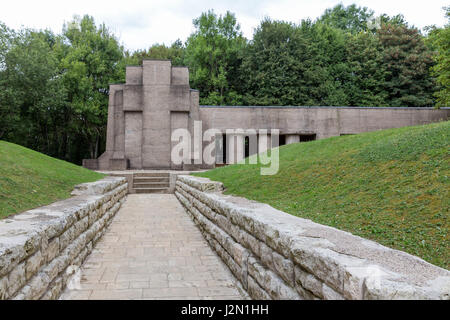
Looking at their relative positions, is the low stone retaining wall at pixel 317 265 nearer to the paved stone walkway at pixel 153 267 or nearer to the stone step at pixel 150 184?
the paved stone walkway at pixel 153 267

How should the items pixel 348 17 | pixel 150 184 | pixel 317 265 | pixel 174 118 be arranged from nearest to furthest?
pixel 317 265 < pixel 150 184 < pixel 174 118 < pixel 348 17

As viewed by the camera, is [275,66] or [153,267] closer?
[153,267]

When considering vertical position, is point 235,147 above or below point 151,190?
above

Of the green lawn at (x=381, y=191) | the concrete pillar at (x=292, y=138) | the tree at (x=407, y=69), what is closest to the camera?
the green lawn at (x=381, y=191)

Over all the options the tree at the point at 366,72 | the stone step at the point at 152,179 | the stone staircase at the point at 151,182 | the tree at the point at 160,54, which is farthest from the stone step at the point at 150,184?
the tree at the point at 366,72

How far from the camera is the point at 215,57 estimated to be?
35.7 metres

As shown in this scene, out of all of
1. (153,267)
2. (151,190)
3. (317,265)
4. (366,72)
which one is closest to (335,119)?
(366,72)

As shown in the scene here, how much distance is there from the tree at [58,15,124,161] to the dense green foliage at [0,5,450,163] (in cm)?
9

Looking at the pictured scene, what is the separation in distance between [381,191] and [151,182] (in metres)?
12.3

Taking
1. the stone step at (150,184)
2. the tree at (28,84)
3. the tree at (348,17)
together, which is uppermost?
the tree at (348,17)

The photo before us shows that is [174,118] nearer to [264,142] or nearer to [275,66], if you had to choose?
[264,142]

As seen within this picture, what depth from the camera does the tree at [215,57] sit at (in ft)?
113

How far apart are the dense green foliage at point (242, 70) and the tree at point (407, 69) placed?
0.10m

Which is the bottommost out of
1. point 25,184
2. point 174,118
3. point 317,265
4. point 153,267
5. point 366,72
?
point 153,267
